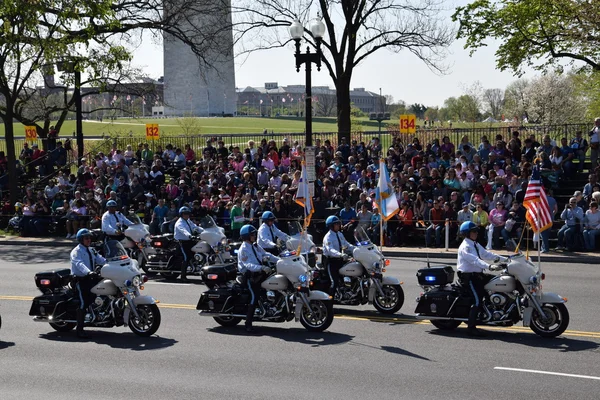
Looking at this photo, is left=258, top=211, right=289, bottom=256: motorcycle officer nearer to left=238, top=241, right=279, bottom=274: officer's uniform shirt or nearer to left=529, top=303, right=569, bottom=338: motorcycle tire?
left=238, top=241, right=279, bottom=274: officer's uniform shirt

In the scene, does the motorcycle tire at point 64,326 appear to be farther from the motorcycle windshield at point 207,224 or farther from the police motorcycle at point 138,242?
the police motorcycle at point 138,242

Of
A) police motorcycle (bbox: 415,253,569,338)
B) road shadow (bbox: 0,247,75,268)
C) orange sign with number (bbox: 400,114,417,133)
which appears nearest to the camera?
police motorcycle (bbox: 415,253,569,338)

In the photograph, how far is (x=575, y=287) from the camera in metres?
17.1

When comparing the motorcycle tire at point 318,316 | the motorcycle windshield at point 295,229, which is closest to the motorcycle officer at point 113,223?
the motorcycle windshield at point 295,229

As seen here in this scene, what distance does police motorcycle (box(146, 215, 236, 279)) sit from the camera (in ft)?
63.0

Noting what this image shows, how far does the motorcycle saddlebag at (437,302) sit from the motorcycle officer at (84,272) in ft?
17.8

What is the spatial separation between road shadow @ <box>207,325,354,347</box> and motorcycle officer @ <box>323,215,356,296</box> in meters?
1.87

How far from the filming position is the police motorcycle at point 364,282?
48.7ft

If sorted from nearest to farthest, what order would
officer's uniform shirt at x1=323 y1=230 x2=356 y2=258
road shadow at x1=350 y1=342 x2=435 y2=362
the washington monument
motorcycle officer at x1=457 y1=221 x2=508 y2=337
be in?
road shadow at x1=350 y1=342 x2=435 y2=362 < motorcycle officer at x1=457 y1=221 x2=508 y2=337 < officer's uniform shirt at x1=323 y1=230 x2=356 y2=258 < the washington monument

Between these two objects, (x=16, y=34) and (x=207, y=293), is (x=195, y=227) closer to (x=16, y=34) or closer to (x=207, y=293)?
(x=207, y=293)

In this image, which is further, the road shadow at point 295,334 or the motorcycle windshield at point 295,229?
the motorcycle windshield at point 295,229

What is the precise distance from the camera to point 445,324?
1328cm

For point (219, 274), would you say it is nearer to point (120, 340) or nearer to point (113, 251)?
point (113, 251)

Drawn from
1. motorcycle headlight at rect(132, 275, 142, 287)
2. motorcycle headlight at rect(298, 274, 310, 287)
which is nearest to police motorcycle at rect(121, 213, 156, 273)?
motorcycle headlight at rect(132, 275, 142, 287)
